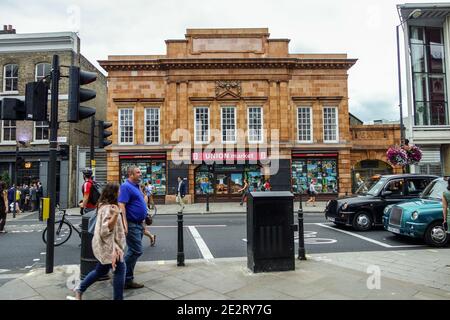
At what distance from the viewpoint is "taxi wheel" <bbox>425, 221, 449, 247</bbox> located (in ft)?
28.0

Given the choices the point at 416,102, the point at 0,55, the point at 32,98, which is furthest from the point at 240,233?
the point at 0,55

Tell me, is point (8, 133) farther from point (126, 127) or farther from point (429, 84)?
point (429, 84)

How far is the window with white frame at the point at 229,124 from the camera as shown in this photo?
2444cm

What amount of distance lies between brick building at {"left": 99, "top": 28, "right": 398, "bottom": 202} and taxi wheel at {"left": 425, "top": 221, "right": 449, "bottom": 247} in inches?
607

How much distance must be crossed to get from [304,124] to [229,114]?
542 centimetres

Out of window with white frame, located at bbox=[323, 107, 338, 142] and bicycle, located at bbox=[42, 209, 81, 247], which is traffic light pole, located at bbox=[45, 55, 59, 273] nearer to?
bicycle, located at bbox=[42, 209, 81, 247]

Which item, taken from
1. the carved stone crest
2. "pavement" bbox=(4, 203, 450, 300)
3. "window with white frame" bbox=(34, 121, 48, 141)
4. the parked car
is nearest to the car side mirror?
the parked car

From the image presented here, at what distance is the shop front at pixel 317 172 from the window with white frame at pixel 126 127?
A: 11562 millimetres

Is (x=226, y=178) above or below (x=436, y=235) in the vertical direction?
above

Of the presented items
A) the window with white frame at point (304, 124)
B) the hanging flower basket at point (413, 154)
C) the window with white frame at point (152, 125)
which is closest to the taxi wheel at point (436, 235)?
the hanging flower basket at point (413, 154)

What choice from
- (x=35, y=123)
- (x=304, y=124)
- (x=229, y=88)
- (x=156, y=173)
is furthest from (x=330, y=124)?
(x=35, y=123)

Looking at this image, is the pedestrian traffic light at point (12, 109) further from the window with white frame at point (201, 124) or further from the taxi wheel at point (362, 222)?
the window with white frame at point (201, 124)

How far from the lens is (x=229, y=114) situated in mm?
24547

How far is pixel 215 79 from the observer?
80.1 feet
